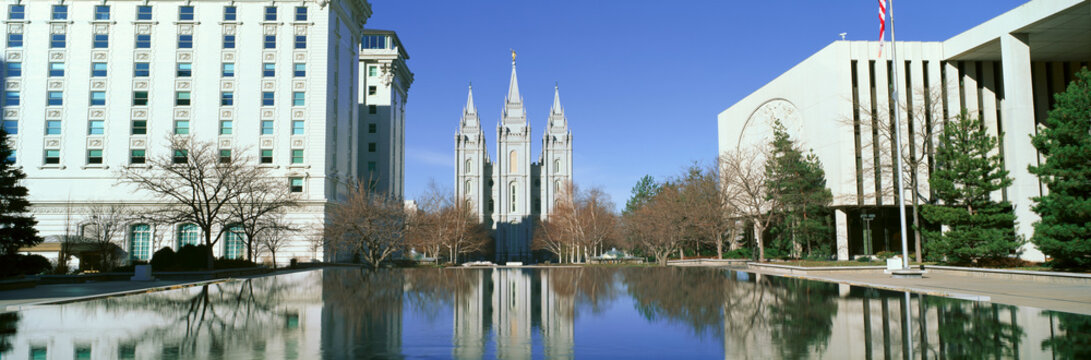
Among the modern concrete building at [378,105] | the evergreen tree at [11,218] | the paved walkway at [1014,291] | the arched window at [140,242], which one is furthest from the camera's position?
the modern concrete building at [378,105]

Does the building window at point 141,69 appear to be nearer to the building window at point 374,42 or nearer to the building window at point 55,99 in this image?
the building window at point 55,99

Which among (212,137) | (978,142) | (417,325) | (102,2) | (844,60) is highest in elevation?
(102,2)

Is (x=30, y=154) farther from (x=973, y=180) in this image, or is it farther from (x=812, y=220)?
(x=973, y=180)

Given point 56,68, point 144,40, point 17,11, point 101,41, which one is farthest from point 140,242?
point 17,11

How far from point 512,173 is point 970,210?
4006 inches

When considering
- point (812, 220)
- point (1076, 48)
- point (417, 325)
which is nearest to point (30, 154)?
point (417, 325)

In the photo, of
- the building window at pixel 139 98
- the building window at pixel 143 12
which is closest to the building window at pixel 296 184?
the building window at pixel 139 98

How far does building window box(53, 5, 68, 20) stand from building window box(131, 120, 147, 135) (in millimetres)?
10430

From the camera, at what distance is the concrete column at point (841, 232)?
52.7m

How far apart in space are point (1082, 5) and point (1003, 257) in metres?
13.6

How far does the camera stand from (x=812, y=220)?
169ft

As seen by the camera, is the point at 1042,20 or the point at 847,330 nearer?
the point at 847,330

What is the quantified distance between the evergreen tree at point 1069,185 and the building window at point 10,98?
7005cm

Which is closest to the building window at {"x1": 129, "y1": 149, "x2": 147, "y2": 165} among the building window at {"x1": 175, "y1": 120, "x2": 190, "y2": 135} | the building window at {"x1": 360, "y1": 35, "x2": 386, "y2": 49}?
the building window at {"x1": 175, "y1": 120, "x2": 190, "y2": 135}
